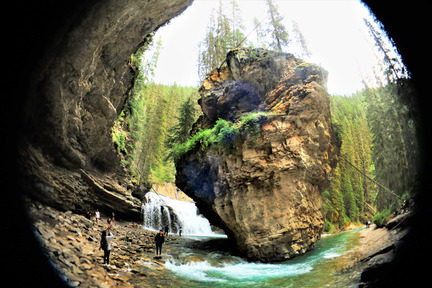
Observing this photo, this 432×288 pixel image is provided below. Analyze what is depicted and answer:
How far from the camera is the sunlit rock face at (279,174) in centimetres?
1296

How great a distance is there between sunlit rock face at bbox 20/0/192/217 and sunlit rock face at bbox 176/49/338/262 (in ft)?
24.7

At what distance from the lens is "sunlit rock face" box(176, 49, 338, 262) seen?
13.0 metres

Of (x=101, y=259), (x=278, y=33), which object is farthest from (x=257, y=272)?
(x=278, y=33)

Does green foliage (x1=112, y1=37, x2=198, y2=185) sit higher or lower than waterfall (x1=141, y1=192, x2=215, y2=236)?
higher

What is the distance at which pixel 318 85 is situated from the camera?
14.2 m

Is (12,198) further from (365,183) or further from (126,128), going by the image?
(365,183)

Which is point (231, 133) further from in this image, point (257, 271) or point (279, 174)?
point (257, 271)

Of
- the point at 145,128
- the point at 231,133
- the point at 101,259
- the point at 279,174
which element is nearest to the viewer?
the point at 101,259

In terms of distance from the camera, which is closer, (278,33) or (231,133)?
(231,133)

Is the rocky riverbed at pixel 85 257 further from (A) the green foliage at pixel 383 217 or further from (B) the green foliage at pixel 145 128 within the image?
(A) the green foliage at pixel 383 217

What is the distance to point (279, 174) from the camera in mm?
13320

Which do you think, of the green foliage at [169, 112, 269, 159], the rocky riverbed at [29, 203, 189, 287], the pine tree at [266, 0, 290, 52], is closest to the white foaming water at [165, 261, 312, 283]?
the rocky riverbed at [29, 203, 189, 287]

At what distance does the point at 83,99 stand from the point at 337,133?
2007cm

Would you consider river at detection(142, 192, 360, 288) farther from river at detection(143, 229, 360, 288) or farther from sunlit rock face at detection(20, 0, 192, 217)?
sunlit rock face at detection(20, 0, 192, 217)
